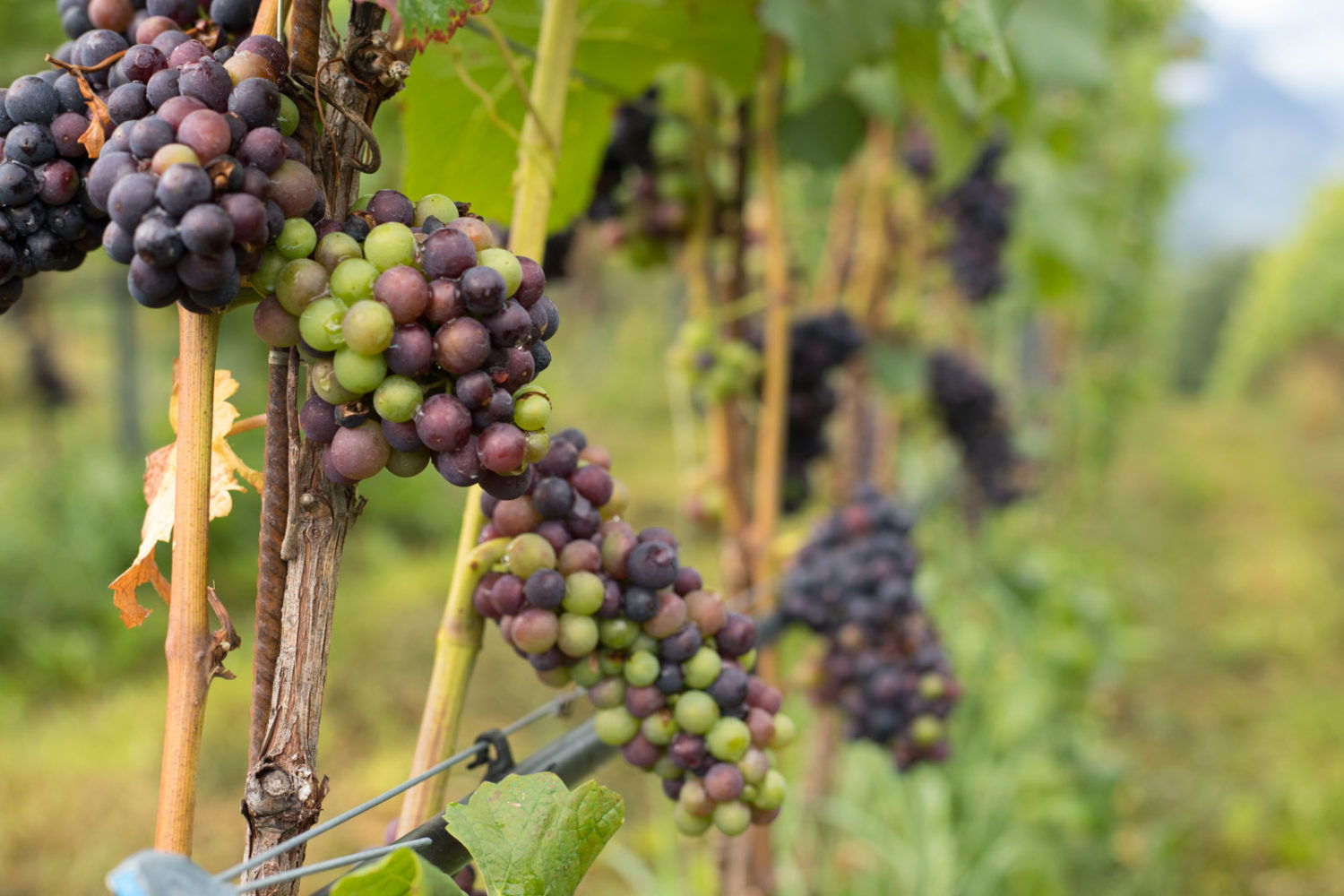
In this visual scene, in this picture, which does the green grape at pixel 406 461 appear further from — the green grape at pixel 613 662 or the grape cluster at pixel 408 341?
the green grape at pixel 613 662

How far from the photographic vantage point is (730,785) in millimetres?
552

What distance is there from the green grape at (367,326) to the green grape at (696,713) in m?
0.30

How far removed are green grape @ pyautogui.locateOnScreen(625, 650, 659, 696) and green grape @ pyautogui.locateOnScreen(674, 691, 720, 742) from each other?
0.02 meters

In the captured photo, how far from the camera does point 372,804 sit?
48cm

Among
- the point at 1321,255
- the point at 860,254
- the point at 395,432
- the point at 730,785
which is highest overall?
the point at 1321,255

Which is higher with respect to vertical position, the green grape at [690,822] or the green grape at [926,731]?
the green grape at [926,731]

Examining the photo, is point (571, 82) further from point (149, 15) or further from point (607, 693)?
point (607, 693)

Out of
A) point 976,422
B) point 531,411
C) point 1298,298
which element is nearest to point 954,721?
point 976,422

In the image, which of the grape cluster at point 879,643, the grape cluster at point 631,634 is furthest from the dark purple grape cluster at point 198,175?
the grape cluster at point 879,643

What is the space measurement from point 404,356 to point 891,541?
0.90 meters

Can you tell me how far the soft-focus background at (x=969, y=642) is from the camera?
2.33m

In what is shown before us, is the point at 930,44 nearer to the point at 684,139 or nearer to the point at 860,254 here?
the point at 684,139

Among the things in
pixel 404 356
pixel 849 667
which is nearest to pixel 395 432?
pixel 404 356

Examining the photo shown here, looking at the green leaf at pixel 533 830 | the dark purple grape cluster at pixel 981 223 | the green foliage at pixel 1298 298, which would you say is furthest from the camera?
the green foliage at pixel 1298 298
